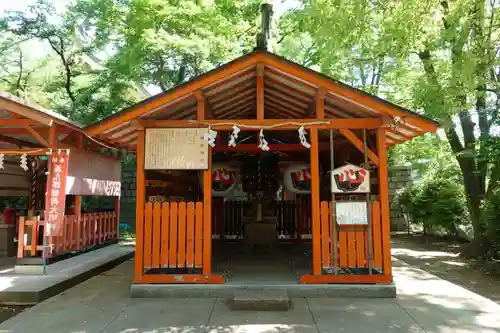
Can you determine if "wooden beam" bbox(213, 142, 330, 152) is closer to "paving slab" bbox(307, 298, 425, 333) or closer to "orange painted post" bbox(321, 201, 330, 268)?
"orange painted post" bbox(321, 201, 330, 268)

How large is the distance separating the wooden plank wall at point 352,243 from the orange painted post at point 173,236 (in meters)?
2.84

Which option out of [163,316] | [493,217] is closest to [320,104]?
[163,316]

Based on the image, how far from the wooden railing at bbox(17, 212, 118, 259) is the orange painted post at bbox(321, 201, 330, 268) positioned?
6594 mm

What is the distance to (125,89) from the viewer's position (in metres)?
17.1

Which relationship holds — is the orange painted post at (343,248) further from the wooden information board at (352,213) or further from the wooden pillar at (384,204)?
the wooden pillar at (384,204)

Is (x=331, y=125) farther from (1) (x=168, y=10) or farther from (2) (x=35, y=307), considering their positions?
(1) (x=168, y=10)

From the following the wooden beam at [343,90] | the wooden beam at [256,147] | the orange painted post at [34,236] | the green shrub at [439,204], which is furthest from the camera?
the green shrub at [439,204]

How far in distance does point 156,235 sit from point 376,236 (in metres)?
4.22

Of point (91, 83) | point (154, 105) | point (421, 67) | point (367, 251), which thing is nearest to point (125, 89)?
point (91, 83)

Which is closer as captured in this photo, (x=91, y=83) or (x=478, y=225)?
(x=478, y=225)

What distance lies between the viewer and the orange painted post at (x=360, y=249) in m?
7.38

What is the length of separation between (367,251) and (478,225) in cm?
699

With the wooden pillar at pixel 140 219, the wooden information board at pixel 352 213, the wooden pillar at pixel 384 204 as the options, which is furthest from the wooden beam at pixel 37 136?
the wooden pillar at pixel 384 204

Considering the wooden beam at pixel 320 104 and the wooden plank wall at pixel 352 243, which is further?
the wooden beam at pixel 320 104
